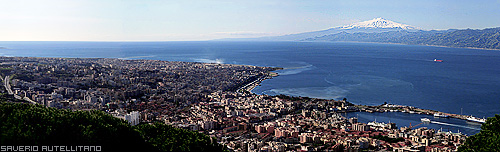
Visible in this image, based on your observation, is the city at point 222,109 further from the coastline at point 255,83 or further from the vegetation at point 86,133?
the vegetation at point 86,133

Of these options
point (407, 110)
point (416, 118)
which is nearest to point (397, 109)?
point (407, 110)

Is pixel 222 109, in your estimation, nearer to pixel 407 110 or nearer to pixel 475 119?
pixel 407 110

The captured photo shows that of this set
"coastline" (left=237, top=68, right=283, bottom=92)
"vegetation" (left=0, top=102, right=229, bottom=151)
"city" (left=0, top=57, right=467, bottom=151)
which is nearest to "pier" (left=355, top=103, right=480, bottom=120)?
"city" (left=0, top=57, right=467, bottom=151)

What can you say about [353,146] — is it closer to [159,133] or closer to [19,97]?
[159,133]

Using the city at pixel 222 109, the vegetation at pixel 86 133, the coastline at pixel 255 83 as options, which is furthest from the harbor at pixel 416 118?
the vegetation at pixel 86 133

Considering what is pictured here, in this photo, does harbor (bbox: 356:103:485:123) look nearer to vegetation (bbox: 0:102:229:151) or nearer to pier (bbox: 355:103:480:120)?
pier (bbox: 355:103:480:120)

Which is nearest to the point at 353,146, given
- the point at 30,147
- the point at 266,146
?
the point at 266,146
